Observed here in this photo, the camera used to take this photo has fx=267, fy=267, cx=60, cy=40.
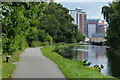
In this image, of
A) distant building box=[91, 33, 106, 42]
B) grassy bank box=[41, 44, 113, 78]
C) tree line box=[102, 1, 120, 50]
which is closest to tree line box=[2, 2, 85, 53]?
grassy bank box=[41, 44, 113, 78]

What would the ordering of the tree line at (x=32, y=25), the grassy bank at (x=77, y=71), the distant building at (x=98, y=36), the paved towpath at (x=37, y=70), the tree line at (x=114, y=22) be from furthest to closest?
the distant building at (x=98, y=36), the tree line at (x=114, y=22), the grassy bank at (x=77, y=71), the tree line at (x=32, y=25), the paved towpath at (x=37, y=70)

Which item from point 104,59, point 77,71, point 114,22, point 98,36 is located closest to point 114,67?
point 104,59

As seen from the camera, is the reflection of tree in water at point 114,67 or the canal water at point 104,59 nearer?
the reflection of tree in water at point 114,67

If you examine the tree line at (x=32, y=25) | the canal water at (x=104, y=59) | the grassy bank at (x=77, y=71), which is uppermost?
the tree line at (x=32, y=25)

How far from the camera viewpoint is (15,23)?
13453 millimetres

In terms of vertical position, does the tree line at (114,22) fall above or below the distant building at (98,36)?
above

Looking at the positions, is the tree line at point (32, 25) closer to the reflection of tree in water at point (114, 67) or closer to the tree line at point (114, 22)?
the reflection of tree in water at point (114, 67)

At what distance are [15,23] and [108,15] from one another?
125 ft

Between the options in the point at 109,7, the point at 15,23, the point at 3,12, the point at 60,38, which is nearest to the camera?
the point at 3,12

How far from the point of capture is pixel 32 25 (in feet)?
111

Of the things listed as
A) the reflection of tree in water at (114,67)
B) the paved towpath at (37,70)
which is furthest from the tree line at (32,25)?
the reflection of tree in water at (114,67)

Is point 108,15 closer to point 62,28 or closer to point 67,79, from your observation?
point 62,28

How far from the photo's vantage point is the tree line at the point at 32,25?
1148cm

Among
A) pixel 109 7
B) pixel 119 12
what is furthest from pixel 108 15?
pixel 119 12
